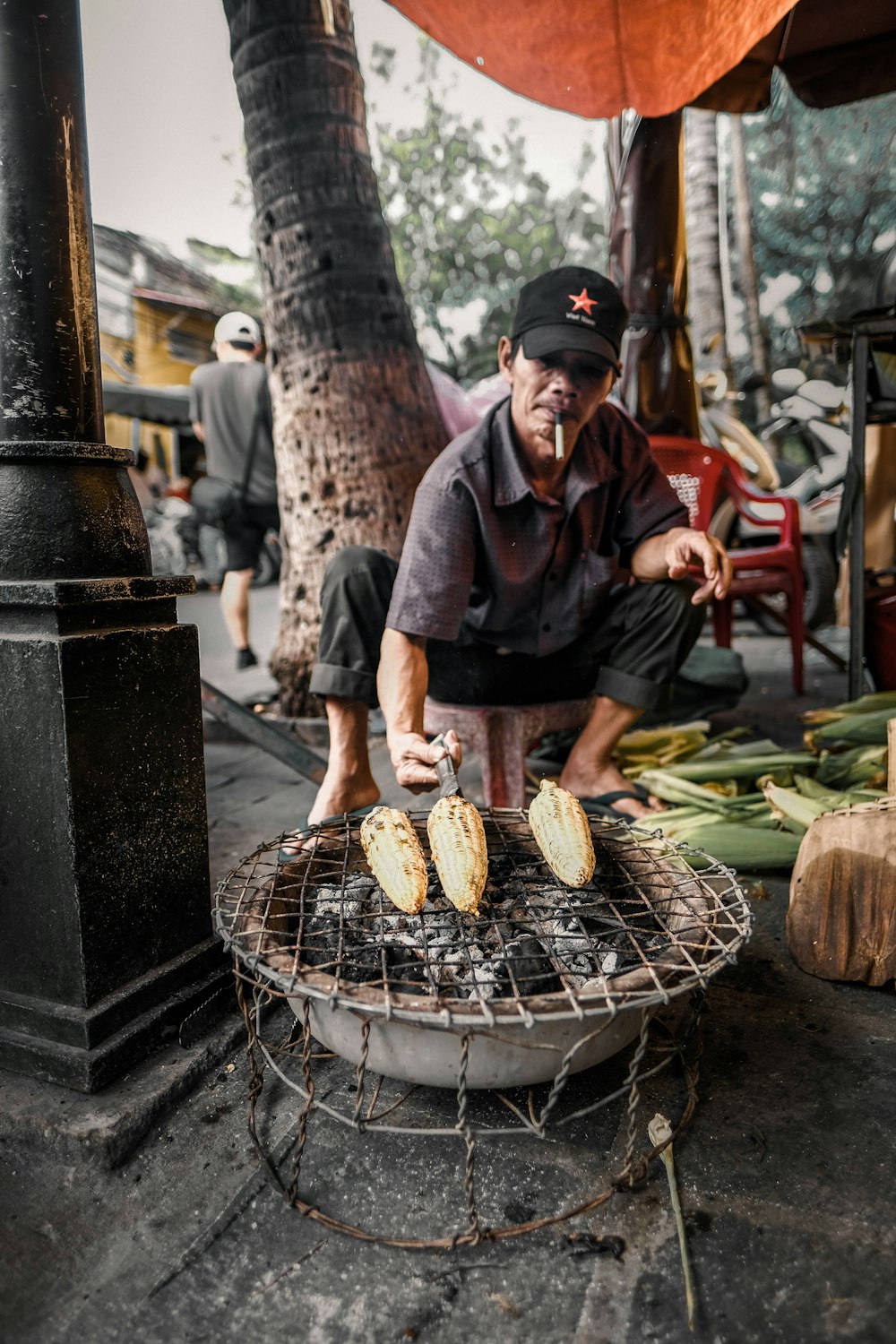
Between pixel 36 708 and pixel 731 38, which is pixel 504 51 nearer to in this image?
pixel 731 38

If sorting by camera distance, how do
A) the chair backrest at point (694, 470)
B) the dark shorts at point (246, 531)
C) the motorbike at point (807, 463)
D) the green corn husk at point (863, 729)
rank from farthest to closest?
the motorbike at point (807, 463), the dark shorts at point (246, 531), the chair backrest at point (694, 470), the green corn husk at point (863, 729)

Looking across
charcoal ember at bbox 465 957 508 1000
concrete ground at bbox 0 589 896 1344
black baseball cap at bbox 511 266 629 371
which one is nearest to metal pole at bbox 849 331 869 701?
black baseball cap at bbox 511 266 629 371

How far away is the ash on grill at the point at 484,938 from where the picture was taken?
1.51 m

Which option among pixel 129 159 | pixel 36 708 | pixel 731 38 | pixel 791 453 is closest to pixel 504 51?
pixel 731 38

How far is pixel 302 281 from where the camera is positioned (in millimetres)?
4438

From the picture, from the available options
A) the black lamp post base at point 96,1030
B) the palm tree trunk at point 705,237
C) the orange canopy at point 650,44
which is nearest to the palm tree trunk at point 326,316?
the orange canopy at point 650,44

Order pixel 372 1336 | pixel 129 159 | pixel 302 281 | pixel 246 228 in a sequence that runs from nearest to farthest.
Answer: pixel 372 1336 → pixel 129 159 → pixel 302 281 → pixel 246 228

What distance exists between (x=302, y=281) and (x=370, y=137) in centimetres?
95

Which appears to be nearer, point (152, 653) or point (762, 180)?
point (152, 653)

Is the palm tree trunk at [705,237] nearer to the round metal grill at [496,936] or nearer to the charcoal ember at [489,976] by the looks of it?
the round metal grill at [496,936]

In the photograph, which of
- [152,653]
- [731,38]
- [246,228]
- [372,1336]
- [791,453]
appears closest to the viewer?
[372,1336]

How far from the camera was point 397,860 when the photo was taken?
1664 mm

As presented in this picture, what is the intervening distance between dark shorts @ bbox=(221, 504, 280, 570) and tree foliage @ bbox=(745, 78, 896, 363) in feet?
61.5

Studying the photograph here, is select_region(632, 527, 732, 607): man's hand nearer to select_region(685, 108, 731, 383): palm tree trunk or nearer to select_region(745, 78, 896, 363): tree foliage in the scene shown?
select_region(685, 108, 731, 383): palm tree trunk
